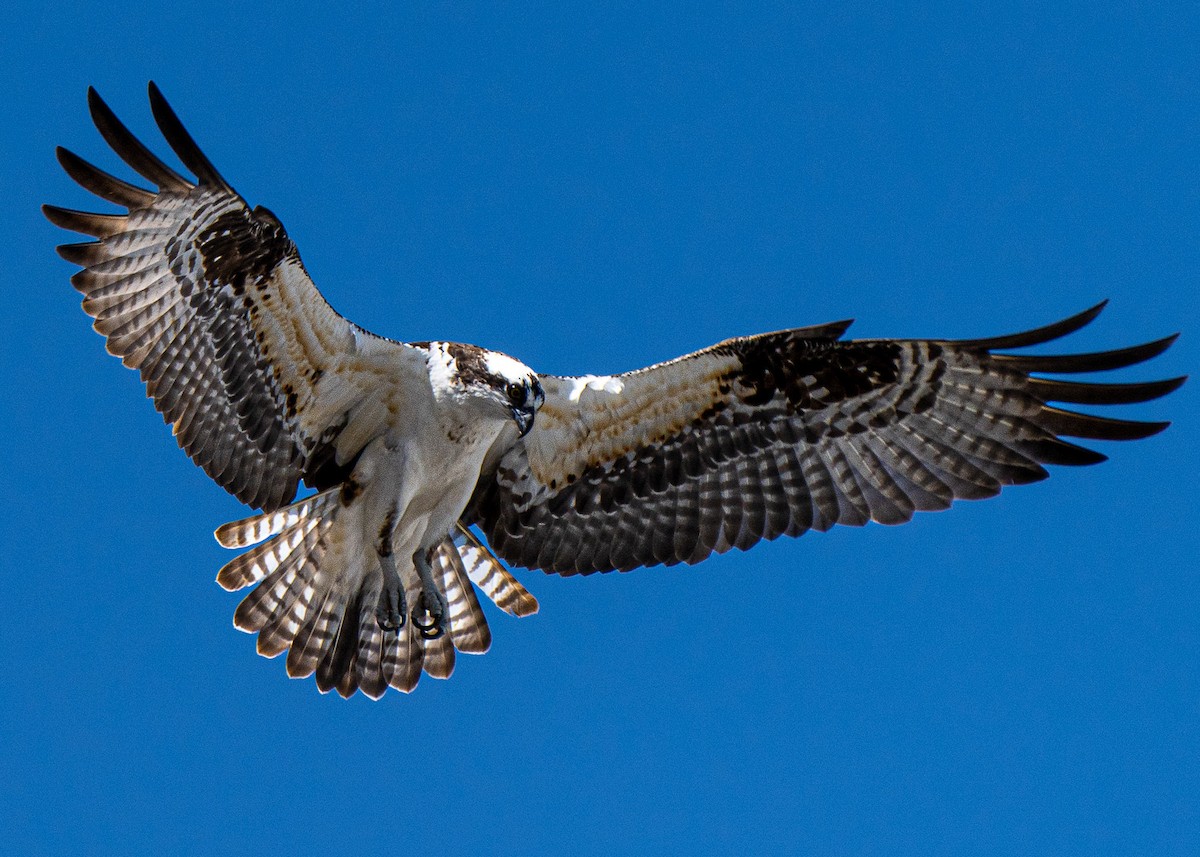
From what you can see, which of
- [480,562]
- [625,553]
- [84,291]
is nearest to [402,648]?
[480,562]

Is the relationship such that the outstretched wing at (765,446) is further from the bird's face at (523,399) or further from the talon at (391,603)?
the talon at (391,603)

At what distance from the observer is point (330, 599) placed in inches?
396

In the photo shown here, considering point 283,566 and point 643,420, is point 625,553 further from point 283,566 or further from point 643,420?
point 283,566

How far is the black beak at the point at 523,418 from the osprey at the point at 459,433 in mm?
24

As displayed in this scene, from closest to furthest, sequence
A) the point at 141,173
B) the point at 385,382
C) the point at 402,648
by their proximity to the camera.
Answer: the point at 141,173 → the point at 385,382 → the point at 402,648

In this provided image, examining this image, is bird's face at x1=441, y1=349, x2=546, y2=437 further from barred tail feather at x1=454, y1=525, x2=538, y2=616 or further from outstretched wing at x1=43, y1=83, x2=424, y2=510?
barred tail feather at x1=454, y1=525, x2=538, y2=616

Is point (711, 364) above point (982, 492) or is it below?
above

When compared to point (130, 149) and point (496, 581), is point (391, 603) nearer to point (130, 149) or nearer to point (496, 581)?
point (496, 581)

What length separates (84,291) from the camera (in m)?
9.07

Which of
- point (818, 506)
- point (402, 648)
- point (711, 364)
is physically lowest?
point (402, 648)

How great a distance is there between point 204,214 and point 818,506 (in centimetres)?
421

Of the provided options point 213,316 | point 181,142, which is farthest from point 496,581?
point 181,142

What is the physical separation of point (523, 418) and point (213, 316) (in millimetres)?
1920

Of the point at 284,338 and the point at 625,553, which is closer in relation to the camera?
the point at 284,338
